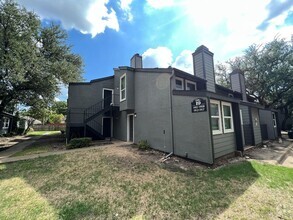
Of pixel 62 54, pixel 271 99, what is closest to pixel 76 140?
pixel 62 54

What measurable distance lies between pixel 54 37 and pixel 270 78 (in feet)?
90.2

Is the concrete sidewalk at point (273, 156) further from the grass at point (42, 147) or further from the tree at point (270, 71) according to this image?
the tree at point (270, 71)

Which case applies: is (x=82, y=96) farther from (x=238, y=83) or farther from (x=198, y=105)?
(x=238, y=83)

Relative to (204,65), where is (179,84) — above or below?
below

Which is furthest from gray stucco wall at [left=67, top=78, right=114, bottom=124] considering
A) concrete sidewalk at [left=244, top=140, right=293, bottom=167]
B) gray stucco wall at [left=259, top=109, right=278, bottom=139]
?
gray stucco wall at [left=259, top=109, right=278, bottom=139]

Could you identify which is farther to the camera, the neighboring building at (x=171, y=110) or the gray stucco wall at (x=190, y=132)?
the neighboring building at (x=171, y=110)

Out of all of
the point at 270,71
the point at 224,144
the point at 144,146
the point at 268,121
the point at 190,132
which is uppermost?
the point at 270,71

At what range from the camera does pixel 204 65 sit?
10125 millimetres

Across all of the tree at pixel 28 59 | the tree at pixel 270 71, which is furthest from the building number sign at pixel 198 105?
the tree at pixel 270 71

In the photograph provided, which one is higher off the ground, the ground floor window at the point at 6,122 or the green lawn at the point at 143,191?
the ground floor window at the point at 6,122

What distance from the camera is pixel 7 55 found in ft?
34.1

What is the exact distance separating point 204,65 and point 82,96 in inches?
438

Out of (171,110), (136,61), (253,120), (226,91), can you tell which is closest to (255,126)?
(253,120)

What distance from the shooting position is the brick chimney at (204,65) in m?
10.1
